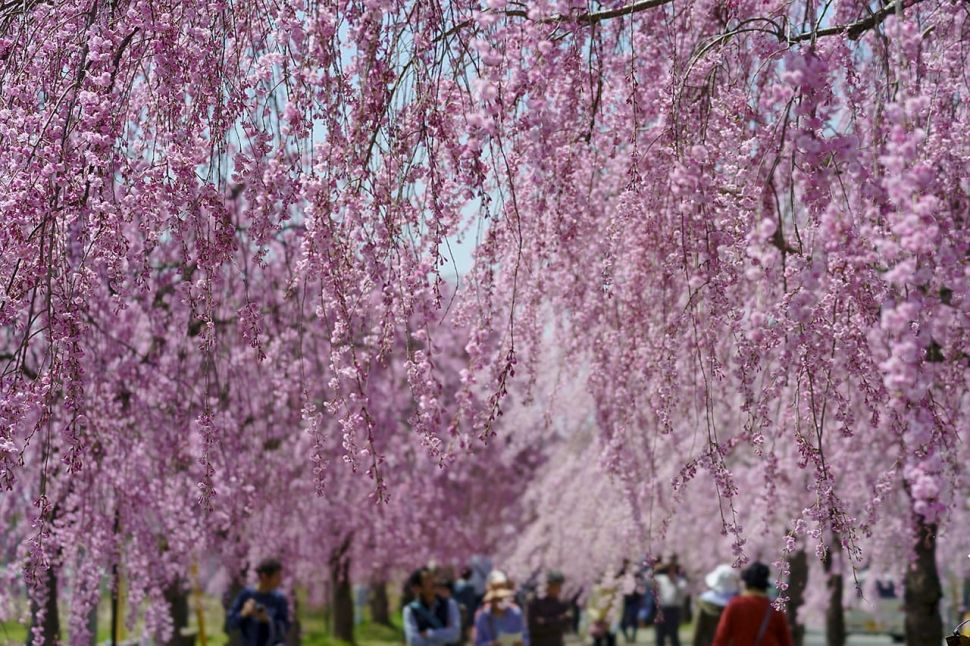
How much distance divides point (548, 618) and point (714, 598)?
2431 mm

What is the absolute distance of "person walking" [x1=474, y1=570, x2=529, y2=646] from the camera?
1011 centimetres

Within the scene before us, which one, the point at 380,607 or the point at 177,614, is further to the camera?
the point at 380,607

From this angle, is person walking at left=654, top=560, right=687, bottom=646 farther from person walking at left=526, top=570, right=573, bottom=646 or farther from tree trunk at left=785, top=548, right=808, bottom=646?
person walking at left=526, top=570, right=573, bottom=646

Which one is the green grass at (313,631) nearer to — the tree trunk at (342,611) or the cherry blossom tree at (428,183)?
the tree trunk at (342,611)

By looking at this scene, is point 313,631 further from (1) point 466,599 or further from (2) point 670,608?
(2) point 670,608

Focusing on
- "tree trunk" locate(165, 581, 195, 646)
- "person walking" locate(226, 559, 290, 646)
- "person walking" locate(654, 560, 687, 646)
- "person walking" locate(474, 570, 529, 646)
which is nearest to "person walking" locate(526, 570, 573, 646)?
"person walking" locate(474, 570, 529, 646)

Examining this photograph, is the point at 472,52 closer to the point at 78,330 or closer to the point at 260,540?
the point at 78,330

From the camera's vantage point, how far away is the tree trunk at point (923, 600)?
33.1 ft

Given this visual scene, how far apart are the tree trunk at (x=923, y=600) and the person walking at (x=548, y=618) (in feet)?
11.1

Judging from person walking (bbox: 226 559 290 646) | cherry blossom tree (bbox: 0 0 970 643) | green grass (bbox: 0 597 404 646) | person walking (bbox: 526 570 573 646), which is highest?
cherry blossom tree (bbox: 0 0 970 643)

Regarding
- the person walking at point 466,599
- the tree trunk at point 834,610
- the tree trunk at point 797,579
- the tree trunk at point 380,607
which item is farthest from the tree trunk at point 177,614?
the tree trunk at point 380,607

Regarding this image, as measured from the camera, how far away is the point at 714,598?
1077cm

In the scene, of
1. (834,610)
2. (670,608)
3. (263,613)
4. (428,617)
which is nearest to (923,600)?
(428,617)

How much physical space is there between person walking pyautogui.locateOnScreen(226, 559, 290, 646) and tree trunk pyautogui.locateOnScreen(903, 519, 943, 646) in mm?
4515
